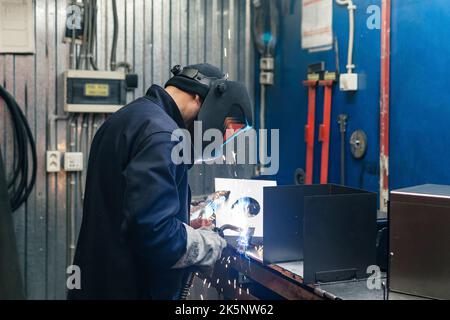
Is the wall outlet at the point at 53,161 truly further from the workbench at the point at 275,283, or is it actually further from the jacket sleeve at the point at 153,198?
the jacket sleeve at the point at 153,198

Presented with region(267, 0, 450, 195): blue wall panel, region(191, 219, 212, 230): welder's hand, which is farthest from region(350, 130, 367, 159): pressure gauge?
region(191, 219, 212, 230): welder's hand

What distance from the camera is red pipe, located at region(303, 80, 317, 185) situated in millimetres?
3301

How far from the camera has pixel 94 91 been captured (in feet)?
11.0

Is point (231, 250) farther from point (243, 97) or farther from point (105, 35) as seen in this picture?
point (105, 35)

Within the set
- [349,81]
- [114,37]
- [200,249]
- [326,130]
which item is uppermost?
[114,37]

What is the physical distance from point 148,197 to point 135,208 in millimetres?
52

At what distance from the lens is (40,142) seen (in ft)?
11.0

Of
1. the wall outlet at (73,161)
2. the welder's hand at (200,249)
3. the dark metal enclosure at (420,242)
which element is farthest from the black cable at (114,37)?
the dark metal enclosure at (420,242)

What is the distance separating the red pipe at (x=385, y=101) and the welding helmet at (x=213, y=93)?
3.29ft

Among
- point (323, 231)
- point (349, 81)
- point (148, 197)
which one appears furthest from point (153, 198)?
point (349, 81)

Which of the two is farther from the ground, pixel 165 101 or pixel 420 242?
pixel 165 101

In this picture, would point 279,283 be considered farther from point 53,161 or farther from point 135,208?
point 53,161

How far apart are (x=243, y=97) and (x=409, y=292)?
895 millimetres
